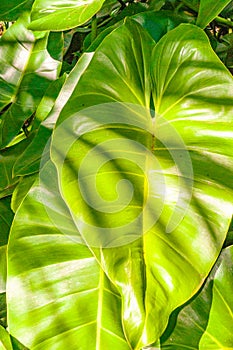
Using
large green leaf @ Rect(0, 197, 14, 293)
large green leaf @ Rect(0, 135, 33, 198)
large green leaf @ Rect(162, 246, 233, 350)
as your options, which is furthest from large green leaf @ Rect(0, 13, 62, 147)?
large green leaf @ Rect(162, 246, 233, 350)

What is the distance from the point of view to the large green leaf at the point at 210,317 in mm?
812

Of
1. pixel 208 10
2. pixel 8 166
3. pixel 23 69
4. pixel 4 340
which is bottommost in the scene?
pixel 4 340

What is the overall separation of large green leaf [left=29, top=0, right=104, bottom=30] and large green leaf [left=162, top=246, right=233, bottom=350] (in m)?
0.46

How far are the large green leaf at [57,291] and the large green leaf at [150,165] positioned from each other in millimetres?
196

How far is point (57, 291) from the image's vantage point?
2.69ft

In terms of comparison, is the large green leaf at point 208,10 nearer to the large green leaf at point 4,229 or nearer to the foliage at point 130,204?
the foliage at point 130,204

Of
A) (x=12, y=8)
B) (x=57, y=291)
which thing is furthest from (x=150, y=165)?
(x=12, y=8)

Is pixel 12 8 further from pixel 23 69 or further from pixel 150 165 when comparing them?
pixel 150 165

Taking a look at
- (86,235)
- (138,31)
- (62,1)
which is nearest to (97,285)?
(86,235)

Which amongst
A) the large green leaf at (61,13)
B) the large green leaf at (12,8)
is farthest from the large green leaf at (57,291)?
the large green leaf at (12,8)

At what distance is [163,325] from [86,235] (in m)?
0.14

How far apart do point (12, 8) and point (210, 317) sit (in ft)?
2.89

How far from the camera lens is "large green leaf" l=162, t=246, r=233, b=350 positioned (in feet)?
2.67

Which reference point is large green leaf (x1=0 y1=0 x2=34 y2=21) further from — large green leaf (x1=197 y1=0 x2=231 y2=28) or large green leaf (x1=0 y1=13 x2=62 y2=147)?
large green leaf (x1=197 y1=0 x2=231 y2=28)
